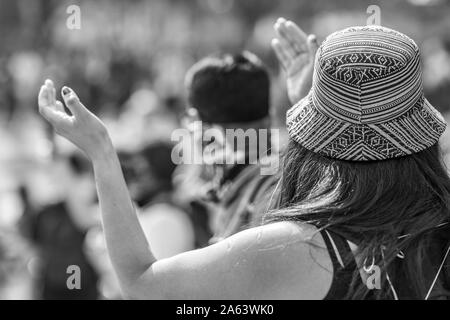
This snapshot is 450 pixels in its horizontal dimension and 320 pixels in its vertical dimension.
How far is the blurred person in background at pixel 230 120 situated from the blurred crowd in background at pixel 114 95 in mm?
253

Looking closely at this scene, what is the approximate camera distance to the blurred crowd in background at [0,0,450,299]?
4.51 metres

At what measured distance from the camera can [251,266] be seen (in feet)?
5.76

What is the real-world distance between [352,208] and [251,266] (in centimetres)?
24

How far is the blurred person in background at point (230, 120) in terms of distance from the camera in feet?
9.78

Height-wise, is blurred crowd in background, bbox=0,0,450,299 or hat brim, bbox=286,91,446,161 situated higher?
blurred crowd in background, bbox=0,0,450,299

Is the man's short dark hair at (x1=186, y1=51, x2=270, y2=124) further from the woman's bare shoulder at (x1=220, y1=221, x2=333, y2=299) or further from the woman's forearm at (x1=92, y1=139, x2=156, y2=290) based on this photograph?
the woman's bare shoulder at (x1=220, y1=221, x2=333, y2=299)

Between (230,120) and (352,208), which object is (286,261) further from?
(230,120)

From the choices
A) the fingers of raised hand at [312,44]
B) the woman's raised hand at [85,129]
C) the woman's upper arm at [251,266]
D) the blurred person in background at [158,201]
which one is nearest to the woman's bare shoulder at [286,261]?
the woman's upper arm at [251,266]

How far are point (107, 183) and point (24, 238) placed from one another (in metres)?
4.20

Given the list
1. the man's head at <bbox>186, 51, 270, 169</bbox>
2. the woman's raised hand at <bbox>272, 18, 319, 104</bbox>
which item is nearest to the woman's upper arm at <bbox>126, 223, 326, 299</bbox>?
the woman's raised hand at <bbox>272, 18, 319, 104</bbox>

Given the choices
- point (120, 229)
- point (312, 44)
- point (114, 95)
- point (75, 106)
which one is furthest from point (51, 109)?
point (114, 95)

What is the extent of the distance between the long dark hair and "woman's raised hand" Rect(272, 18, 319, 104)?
36.8 inches

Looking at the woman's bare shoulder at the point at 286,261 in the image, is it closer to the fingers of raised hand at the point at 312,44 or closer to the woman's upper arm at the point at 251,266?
the woman's upper arm at the point at 251,266

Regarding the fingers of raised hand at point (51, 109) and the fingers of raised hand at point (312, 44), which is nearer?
the fingers of raised hand at point (51, 109)
